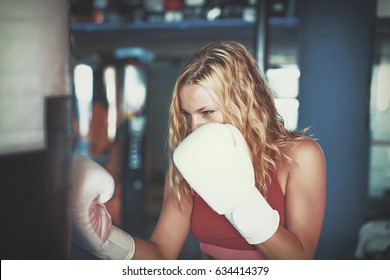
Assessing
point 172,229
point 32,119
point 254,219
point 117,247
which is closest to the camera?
point 32,119

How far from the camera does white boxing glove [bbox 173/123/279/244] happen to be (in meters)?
0.89

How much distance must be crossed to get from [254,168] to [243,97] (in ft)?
0.59

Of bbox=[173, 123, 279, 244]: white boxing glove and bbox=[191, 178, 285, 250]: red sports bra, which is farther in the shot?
bbox=[191, 178, 285, 250]: red sports bra

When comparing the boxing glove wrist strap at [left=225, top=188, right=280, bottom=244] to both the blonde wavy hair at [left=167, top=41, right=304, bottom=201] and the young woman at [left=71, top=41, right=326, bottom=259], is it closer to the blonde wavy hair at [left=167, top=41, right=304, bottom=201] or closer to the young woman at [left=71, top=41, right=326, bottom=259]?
the young woman at [left=71, top=41, right=326, bottom=259]

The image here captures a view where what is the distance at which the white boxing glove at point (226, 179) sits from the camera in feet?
2.93

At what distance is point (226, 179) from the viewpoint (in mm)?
897

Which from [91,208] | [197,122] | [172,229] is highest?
[197,122]

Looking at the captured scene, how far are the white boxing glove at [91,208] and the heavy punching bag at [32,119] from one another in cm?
12

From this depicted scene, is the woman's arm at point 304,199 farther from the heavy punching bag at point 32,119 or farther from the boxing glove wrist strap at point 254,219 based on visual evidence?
the heavy punching bag at point 32,119

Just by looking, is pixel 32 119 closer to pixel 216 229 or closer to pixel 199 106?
pixel 199 106

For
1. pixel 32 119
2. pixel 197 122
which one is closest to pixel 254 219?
pixel 197 122

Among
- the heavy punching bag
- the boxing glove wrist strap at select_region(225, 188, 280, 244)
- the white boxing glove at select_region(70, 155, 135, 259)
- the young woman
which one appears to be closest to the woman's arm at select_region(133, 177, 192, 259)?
the young woman

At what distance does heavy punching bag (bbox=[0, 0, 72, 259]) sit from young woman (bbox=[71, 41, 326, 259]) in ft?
1.12
